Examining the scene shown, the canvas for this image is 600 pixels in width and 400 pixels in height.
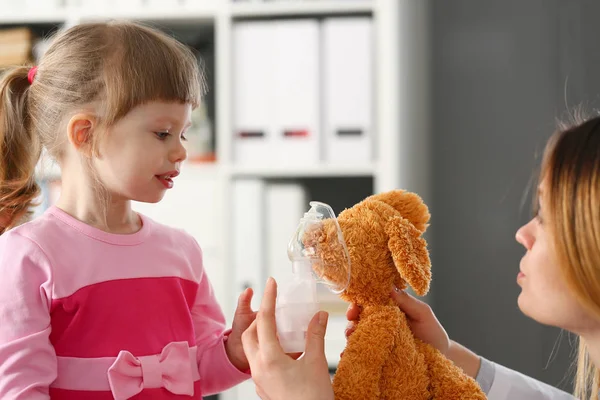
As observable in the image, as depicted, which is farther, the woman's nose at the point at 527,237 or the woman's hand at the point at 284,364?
the woman's nose at the point at 527,237

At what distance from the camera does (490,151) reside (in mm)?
2453

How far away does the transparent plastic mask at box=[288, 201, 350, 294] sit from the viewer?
0.92 m

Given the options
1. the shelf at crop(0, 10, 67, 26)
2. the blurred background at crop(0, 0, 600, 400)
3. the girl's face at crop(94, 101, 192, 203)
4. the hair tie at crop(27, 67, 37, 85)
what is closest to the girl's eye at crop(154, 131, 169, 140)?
the girl's face at crop(94, 101, 192, 203)

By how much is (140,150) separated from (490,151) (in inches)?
66.2

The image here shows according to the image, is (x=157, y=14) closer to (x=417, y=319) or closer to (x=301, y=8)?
(x=301, y=8)

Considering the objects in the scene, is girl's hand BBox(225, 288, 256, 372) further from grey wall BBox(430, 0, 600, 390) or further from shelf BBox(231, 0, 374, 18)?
grey wall BBox(430, 0, 600, 390)

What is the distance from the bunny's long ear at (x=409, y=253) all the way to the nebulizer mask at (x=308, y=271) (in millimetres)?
62

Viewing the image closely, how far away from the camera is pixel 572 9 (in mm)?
2352

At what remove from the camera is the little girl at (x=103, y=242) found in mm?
930

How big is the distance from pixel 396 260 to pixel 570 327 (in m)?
0.28

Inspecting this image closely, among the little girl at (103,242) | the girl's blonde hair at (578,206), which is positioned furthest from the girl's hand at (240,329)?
the girl's blonde hair at (578,206)

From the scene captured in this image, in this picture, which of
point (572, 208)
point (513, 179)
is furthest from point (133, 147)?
point (513, 179)

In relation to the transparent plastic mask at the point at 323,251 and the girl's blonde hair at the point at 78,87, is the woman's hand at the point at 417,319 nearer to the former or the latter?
the transparent plastic mask at the point at 323,251

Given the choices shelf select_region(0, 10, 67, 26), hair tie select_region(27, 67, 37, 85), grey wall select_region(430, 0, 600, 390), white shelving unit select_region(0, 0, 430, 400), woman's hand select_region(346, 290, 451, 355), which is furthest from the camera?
grey wall select_region(430, 0, 600, 390)
